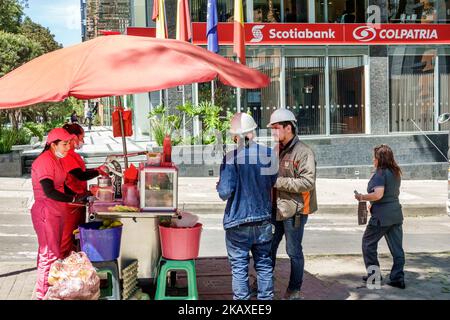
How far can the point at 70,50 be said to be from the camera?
586 centimetres

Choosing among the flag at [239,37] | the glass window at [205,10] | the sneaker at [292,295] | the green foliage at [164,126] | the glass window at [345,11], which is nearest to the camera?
the sneaker at [292,295]

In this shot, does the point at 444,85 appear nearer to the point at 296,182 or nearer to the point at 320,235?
the point at 320,235

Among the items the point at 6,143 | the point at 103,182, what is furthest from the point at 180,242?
the point at 6,143

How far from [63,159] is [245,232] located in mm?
2153

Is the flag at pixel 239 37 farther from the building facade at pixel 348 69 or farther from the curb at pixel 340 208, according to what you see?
the building facade at pixel 348 69

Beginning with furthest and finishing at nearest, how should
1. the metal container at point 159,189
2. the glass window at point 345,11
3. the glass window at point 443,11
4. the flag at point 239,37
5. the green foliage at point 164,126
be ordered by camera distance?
the glass window at point 443,11
the glass window at point 345,11
the green foliage at point 164,126
the flag at point 239,37
the metal container at point 159,189

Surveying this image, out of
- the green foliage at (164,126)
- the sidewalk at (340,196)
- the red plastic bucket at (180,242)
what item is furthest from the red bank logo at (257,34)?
the red plastic bucket at (180,242)

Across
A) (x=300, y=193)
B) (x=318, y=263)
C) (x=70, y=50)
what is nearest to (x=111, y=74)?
(x=70, y=50)

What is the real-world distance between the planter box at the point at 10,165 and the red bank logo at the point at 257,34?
8117 millimetres

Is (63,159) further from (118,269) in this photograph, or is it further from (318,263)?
(318,263)

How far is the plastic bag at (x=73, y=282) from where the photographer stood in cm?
508

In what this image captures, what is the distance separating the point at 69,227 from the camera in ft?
20.5

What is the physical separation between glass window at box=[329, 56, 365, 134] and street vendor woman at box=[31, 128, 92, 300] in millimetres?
15628

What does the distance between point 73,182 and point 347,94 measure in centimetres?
1561
